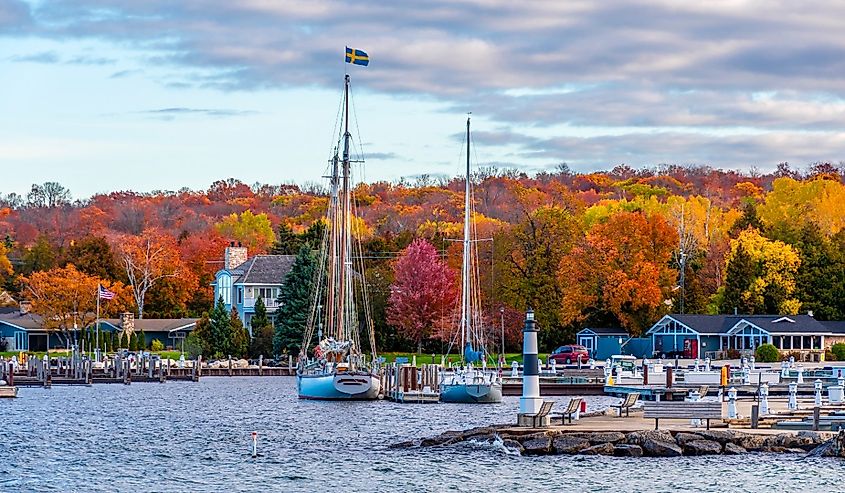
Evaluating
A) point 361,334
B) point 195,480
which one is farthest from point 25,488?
point 361,334

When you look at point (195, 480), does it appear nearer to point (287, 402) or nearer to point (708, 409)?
point (708, 409)

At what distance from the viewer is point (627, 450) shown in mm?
41156

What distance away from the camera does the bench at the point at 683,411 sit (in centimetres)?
4369

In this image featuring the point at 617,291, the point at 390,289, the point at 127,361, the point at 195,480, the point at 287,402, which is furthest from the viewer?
the point at 390,289

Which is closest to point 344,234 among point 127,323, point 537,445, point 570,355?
point 570,355

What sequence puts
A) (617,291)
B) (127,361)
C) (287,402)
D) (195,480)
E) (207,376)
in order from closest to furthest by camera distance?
(195,480)
(287,402)
(127,361)
(207,376)
(617,291)

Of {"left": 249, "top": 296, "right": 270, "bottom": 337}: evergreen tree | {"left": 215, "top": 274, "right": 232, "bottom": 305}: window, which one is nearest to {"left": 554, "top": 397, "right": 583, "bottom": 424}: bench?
{"left": 249, "top": 296, "right": 270, "bottom": 337}: evergreen tree

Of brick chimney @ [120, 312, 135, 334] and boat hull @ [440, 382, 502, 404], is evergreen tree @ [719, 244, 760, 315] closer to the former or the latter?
boat hull @ [440, 382, 502, 404]

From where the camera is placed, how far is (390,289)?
113 meters

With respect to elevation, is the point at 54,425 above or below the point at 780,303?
below

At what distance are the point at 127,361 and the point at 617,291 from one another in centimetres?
3582

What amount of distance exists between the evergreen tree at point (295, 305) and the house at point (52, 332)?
Result: 52.9 feet

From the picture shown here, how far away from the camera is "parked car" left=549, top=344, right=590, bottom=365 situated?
95625 millimetres

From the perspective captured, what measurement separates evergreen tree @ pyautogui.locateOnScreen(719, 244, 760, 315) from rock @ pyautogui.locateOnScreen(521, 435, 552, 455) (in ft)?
226
